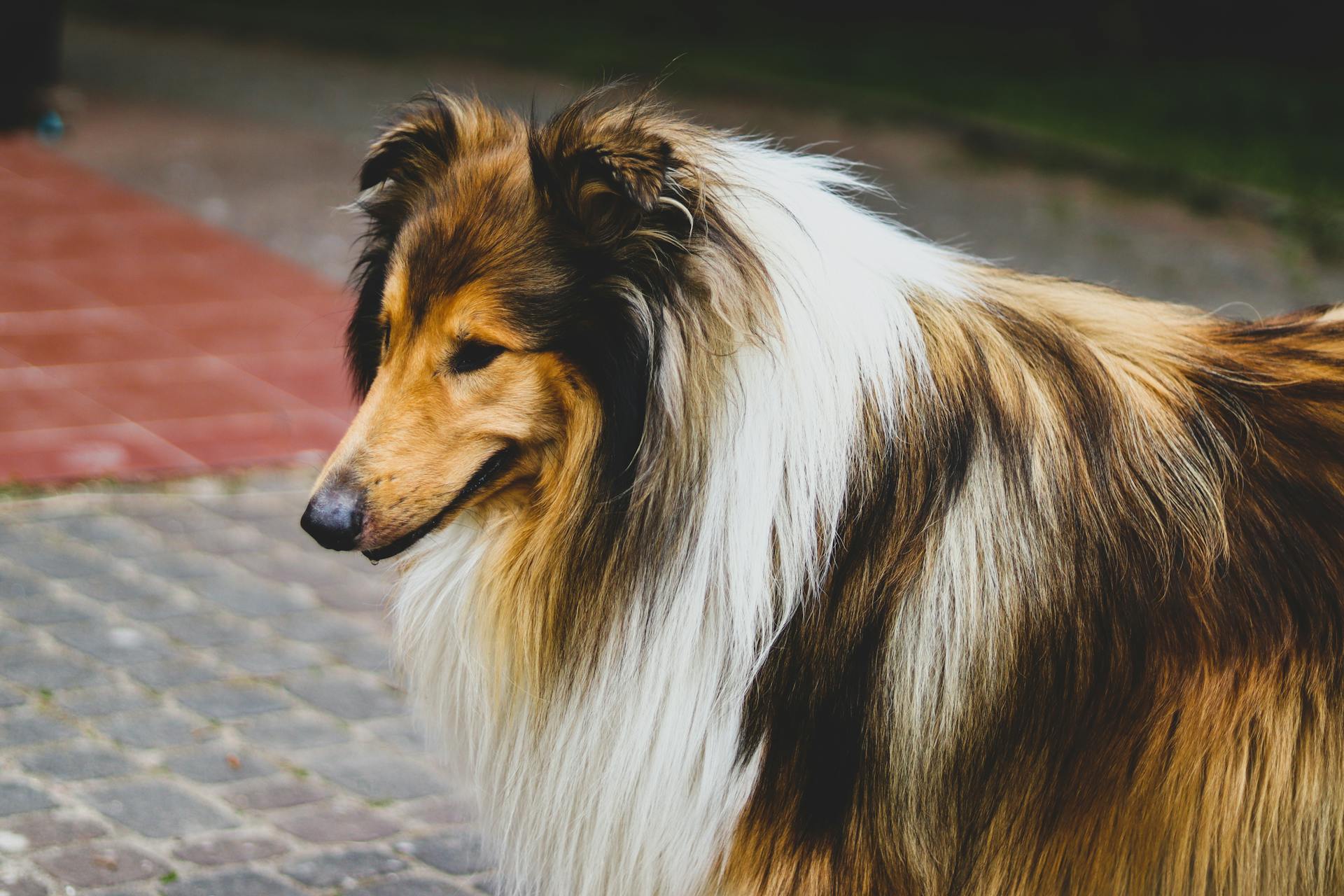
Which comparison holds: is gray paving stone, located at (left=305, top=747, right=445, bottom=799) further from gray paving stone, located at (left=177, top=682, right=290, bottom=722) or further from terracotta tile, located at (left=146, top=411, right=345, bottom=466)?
terracotta tile, located at (left=146, top=411, right=345, bottom=466)

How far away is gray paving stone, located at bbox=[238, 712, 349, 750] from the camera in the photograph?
3945 mm

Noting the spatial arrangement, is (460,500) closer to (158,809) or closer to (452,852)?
(452,852)

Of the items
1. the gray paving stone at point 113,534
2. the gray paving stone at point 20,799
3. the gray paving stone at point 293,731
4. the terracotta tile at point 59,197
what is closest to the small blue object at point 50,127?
the terracotta tile at point 59,197

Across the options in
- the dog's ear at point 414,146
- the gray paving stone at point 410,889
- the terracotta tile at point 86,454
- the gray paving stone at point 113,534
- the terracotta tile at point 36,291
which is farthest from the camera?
the terracotta tile at point 36,291

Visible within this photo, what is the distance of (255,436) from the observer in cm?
599

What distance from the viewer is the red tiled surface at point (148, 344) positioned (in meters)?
5.80

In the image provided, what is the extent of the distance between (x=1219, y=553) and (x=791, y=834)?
87 centimetres

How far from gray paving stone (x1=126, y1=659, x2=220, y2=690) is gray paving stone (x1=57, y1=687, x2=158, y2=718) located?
7 centimetres

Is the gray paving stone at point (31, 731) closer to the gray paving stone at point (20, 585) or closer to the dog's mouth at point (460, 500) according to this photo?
the gray paving stone at point (20, 585)

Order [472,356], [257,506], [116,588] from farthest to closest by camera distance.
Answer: [257,506]
[116,588]
[472,356]

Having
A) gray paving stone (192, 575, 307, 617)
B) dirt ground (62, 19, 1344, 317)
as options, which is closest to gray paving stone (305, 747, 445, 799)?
gray paving stone (192, 575, 307, 617)

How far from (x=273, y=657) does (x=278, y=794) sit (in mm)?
769

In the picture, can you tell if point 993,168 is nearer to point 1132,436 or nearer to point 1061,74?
point 1061,74

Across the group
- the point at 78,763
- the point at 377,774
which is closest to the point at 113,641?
the point at 78,763
